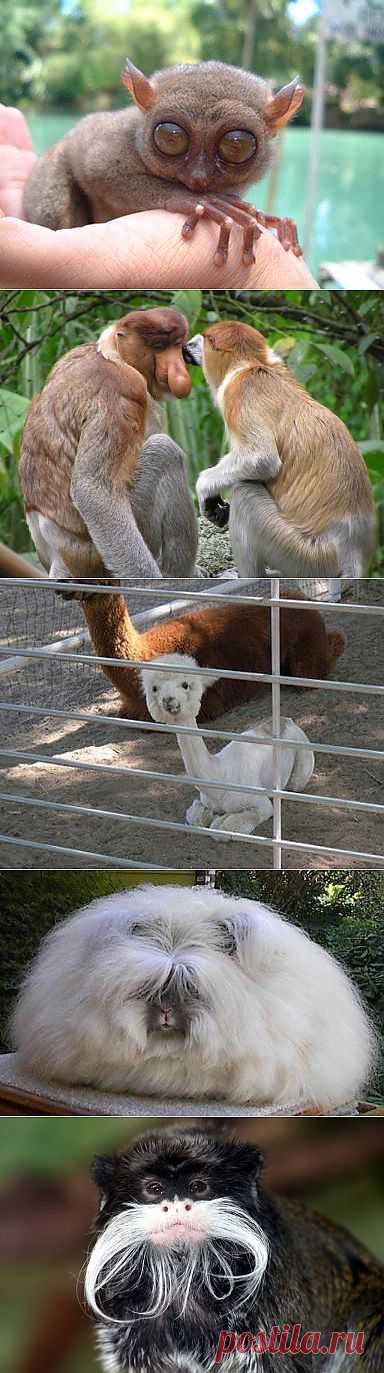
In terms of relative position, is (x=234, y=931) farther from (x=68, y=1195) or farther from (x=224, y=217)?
(x=224, y=217)

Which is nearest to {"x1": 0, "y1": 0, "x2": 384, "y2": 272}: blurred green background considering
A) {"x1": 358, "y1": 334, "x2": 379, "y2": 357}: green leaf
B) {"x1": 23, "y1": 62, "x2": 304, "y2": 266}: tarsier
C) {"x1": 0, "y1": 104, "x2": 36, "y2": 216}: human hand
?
{"x1": 0, "y1": 104, "x2": 36, "y2": 216}: human hand

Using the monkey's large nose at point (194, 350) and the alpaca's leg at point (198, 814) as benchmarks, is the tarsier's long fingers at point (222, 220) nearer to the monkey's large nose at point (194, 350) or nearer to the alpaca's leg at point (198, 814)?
the monkey's large nose at point (194, 350)

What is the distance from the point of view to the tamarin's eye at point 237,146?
94cm

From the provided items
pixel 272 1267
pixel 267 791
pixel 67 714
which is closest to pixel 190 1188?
pixel 272 1267

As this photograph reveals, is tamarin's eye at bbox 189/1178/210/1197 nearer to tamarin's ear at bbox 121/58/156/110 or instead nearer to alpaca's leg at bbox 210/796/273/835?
alpaca's leg at bbox 210/796/273/835

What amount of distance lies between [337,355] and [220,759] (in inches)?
24.2

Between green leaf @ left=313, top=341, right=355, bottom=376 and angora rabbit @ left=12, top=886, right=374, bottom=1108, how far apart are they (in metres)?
0.55

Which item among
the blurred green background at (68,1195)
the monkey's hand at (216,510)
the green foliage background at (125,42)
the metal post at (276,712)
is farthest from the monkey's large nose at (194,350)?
the green foliage background at (125,42)

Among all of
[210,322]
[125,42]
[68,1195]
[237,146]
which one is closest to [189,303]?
[210,322]

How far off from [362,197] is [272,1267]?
10.3 metres

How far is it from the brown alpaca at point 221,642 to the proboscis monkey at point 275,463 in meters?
0.27

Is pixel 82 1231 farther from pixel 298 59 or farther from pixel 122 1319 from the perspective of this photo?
pixel 298 59

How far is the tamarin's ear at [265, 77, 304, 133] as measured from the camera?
936 mm

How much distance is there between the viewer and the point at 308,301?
0.96 meters
